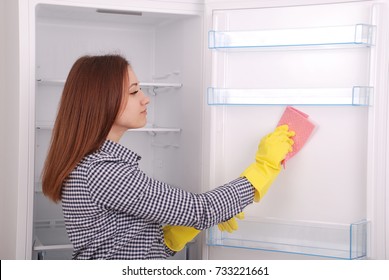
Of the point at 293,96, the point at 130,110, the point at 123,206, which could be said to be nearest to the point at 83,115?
the point at 130,110

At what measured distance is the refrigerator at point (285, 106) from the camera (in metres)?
1.86

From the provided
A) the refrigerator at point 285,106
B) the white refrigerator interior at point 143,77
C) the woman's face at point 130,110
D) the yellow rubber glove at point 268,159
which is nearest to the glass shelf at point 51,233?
the white refrigerator interior at point 143,77

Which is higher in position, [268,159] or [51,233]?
[268,159]

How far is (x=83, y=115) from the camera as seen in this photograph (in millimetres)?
1659

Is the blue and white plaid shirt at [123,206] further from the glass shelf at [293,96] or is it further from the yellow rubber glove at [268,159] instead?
the glass shelf at [293,96]

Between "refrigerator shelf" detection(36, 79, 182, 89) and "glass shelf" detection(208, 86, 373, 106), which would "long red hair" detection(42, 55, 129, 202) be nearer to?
"glass shelf" detection(208, 86, 373, 106)

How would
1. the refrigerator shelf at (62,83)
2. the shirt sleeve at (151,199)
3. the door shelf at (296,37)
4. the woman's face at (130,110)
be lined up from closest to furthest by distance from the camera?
the shirt sleeve at (151,199) < the woman's face at (130,110) < the door shelf at (296,37) < the refrigerator shelf at (62,83)

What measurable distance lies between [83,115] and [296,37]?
0.70 metres

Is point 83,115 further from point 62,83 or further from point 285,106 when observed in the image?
point 62,83

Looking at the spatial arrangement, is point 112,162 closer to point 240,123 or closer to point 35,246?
point 240,123

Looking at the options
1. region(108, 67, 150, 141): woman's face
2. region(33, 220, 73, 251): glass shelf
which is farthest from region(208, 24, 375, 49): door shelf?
region(33, 220, 73, 251): glass shelf
